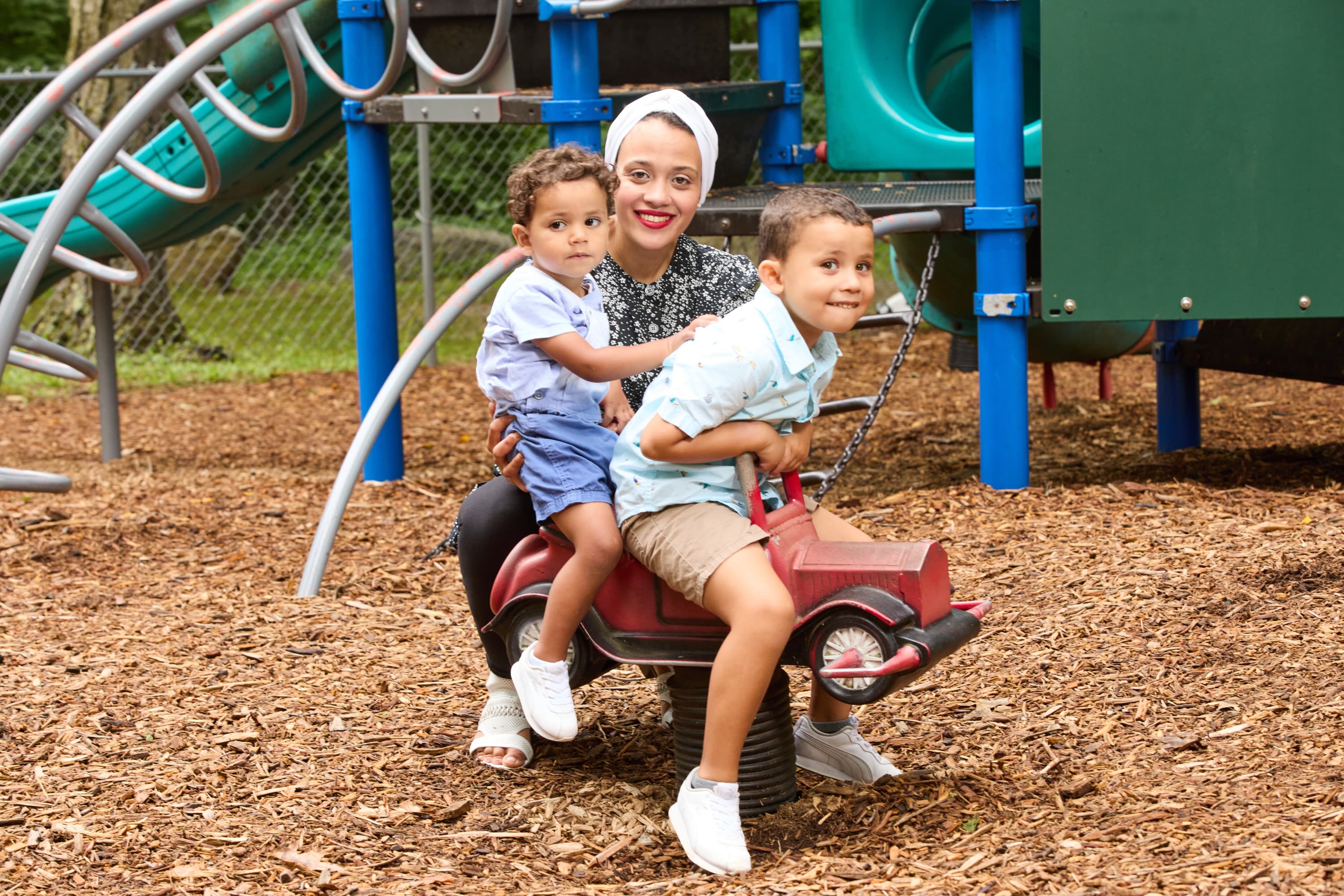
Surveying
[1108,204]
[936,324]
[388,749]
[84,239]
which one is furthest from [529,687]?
[84,239]

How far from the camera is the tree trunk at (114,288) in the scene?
900cm

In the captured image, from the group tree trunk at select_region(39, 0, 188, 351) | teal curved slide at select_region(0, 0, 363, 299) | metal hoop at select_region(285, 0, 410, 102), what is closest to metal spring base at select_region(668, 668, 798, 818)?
metal hoop at select_region(285, 0, 410, 102)

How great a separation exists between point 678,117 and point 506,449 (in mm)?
675

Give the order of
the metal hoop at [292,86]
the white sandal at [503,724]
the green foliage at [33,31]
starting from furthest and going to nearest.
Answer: the green foliage at [33,31]
the metal hoop at [292,86]
the white sandal at [503,724]

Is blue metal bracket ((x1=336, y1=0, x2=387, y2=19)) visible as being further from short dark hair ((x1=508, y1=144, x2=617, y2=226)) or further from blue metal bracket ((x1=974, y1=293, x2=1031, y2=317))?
short dark hair ((x1=508, y1=144, x2=617, y2=226))

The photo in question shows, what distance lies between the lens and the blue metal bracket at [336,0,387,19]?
5137 millimetres

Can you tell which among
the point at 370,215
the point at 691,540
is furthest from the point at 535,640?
the point at 370,215

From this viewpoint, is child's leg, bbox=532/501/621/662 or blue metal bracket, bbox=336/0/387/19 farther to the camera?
blue metal bracket, bbox=336/0/387/19

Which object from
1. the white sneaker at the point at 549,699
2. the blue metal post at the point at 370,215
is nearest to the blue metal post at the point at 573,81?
the blue metal post at the point at 370,215

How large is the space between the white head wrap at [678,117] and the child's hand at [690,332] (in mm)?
422

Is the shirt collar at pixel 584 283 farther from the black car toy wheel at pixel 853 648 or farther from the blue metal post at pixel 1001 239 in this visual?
the blue metal post at pixel 1001 239

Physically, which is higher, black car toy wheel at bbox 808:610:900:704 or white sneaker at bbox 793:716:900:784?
black car toy wheel at bbox 808:610:900:704

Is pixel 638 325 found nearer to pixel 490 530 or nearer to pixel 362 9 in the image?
pixel 490 530

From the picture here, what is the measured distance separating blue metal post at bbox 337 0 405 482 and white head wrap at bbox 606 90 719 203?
2640mm
